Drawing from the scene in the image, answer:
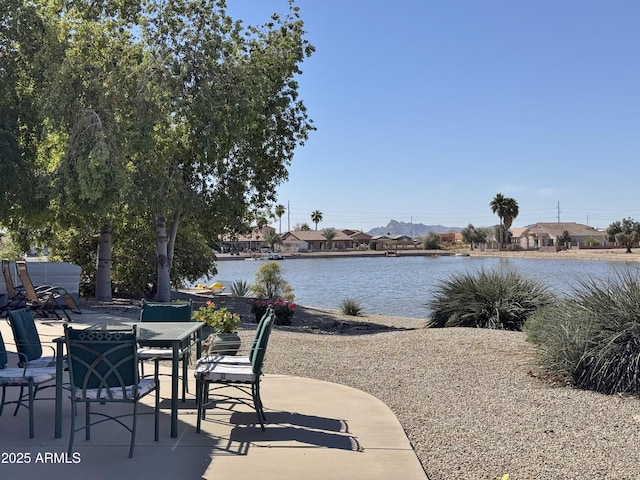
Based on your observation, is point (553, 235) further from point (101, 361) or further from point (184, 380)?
point (101, 361)

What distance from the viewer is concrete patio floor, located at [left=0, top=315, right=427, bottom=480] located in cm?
484

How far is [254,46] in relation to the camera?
21.5m

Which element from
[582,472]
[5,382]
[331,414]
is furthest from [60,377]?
[582,472]

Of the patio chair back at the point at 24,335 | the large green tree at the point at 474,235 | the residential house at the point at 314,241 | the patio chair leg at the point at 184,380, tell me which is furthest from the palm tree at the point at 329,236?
the patio chair back at the point at 24,335

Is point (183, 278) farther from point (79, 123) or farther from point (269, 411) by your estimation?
point (269, 411)

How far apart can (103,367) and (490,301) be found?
37.3 ft

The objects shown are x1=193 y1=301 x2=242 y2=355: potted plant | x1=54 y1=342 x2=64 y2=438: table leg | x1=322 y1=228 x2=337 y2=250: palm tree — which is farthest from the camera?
x1=322 y1=228 x2=337 y2=250: palm tree

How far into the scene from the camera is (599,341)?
8320mm

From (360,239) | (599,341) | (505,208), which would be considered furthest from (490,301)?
(360,239)

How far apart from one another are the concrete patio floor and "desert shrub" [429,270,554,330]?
8.59m

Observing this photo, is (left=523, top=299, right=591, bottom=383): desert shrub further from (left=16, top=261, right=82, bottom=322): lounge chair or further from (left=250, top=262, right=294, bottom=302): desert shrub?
(left=250, top=262, right=294, bottom=302): desert shrub

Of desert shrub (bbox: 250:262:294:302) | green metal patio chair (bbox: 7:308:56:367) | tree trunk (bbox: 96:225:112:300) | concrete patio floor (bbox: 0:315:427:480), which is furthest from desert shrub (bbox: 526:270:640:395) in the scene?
tree trunk (bbox: 96:225:112:300)

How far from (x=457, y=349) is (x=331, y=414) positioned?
181 inches

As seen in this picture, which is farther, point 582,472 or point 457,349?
point 457,349
